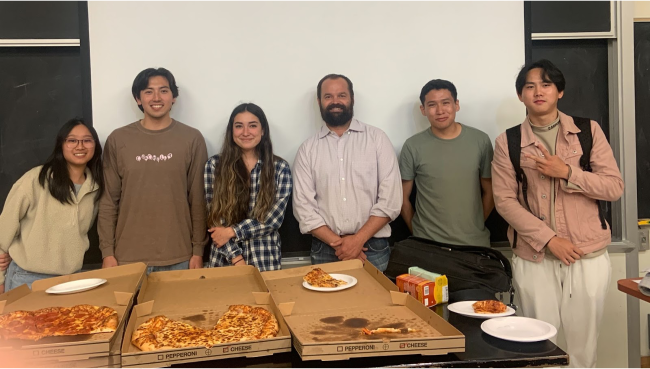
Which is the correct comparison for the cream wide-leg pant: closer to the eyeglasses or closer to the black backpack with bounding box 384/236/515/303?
the black backpack with bounding box 384/236/515/303

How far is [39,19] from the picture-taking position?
285cm

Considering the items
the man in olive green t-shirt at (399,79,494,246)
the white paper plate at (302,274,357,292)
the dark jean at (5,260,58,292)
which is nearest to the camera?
the white paper plate at (302,274,357,292)

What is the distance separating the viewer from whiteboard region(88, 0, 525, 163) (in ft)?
9.63

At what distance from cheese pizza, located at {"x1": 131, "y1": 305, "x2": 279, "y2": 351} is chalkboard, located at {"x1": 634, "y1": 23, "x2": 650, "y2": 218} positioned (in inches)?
118

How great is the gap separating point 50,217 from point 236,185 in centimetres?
99

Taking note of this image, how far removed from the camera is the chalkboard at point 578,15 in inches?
126

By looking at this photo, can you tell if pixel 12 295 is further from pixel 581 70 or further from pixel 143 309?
pixel 581 70

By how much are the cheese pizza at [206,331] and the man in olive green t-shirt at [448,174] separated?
1542 millimetres

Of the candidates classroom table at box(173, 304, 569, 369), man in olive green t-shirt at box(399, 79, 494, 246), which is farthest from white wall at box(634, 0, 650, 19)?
classroom table at box(173, 304, 569, 369)

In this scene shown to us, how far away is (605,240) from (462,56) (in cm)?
149

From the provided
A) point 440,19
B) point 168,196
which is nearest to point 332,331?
point 168,196

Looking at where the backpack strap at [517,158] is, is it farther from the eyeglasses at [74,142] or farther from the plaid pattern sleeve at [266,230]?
the eyeglasses at [74,142]

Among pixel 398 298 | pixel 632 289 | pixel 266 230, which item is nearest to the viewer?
pixel 398 298

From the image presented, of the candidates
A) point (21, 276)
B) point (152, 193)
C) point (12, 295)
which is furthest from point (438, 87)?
point (21, 276)
